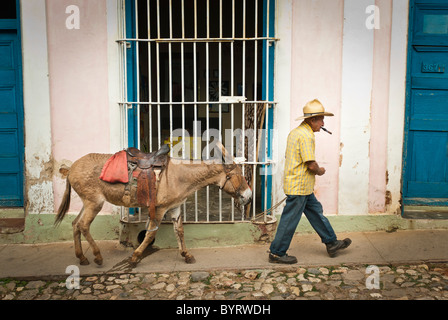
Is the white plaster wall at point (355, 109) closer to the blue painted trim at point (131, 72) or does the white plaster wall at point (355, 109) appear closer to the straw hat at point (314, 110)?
the straw hat at point (314, 110)

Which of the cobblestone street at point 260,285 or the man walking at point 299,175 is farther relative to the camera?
the man walking at point 299,175

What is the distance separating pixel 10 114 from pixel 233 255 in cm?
377

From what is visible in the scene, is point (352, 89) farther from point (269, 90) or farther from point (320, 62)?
point (269, 90)

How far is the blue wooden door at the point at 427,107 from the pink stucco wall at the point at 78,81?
4.23m

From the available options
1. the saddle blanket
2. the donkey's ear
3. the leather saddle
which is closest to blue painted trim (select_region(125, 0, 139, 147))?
the leather saddle

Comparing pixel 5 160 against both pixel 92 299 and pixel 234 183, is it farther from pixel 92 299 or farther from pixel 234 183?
pixel 234 183

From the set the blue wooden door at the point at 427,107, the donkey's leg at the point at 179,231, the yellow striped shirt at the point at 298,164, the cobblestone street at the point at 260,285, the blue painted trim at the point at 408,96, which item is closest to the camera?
the cobblestone street at the point at 260,285

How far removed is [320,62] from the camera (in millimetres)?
5562

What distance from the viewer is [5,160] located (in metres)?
5.96

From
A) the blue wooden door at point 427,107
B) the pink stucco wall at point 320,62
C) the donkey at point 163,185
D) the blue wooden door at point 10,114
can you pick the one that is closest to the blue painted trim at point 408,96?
the blue wooden door at point 427,107

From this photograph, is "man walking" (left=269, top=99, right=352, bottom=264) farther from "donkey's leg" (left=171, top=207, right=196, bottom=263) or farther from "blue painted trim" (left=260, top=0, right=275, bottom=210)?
"donkey's leg" (left=171, top=207, right=196, bottom=263)

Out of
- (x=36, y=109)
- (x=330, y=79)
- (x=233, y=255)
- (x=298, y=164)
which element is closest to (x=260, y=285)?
(x=233, y=255)

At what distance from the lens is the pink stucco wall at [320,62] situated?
551 cm

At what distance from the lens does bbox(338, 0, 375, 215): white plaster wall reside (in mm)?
5520
